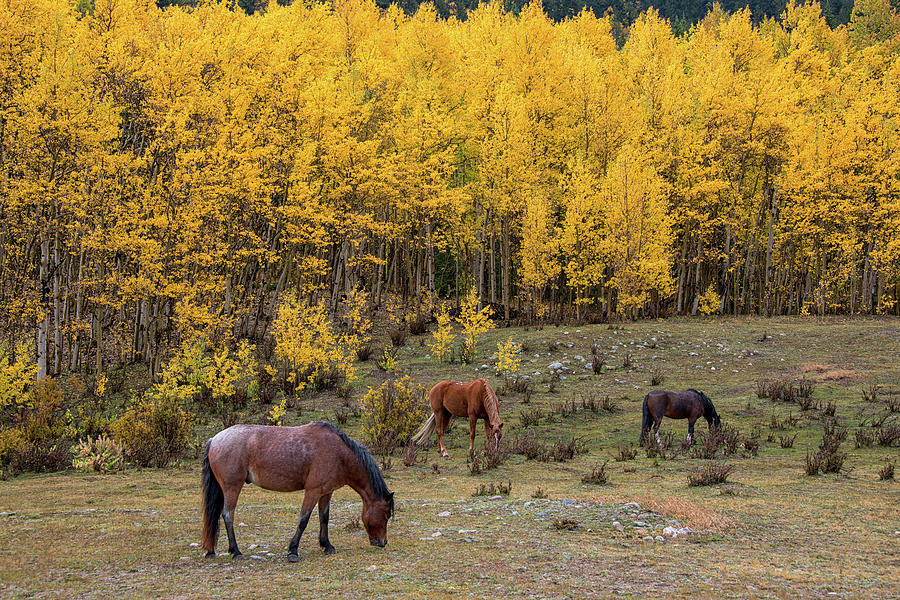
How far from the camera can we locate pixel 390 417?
595 inches

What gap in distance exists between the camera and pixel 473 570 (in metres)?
6.28

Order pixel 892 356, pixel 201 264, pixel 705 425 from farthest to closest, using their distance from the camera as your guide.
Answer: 1. pixel 892 356
2. pixel 201 264
3. pixel 705 425

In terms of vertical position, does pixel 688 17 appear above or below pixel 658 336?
above

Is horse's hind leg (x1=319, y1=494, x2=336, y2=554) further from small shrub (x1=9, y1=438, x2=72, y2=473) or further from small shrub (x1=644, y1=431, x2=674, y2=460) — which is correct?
small shrub (x1=9, y1=438, x2=72, y2=473)

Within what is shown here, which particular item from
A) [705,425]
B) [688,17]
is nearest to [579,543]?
[705,425]

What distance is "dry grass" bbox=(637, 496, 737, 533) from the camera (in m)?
7.79

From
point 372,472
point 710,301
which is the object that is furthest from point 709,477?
point 710,301

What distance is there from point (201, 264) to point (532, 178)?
1468 centimetres

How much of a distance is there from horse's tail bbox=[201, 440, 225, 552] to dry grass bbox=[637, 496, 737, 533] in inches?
203

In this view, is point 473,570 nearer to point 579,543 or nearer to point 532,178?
point 579,543

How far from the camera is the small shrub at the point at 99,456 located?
42.8ft

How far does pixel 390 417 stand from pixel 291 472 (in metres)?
8.10

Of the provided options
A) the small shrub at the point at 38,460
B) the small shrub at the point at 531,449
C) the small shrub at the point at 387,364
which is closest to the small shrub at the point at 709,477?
the small shrub at the point at 531,449

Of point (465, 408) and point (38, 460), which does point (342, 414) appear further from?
point (38, 460)
